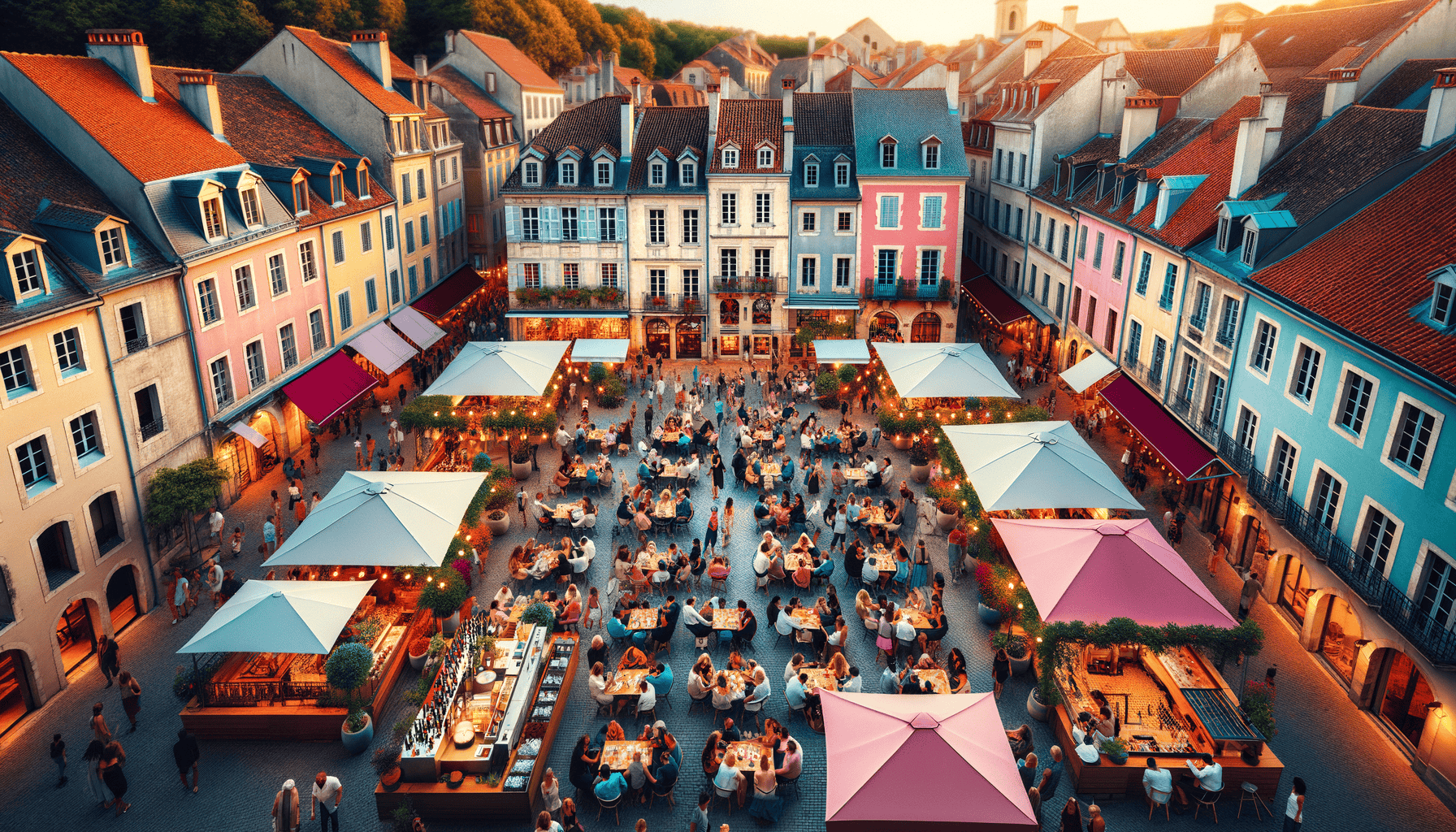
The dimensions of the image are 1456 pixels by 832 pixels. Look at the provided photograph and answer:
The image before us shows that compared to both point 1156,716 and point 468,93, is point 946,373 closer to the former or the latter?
point 1156,716

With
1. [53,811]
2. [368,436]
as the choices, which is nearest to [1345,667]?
[53,811]

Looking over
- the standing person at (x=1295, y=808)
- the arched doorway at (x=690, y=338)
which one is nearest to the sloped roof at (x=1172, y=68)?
the arched doorway at (x=690, y=338)

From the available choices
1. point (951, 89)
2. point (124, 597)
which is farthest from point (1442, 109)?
point (124, 597)

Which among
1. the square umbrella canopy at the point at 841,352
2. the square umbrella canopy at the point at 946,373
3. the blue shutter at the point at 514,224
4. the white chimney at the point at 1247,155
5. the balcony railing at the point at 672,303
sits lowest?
the square umbrella canopy at the point at 841,352

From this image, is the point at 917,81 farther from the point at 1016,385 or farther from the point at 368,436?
the point at 368,436

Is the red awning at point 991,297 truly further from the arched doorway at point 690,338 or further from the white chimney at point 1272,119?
the white chimney at point 1272,119

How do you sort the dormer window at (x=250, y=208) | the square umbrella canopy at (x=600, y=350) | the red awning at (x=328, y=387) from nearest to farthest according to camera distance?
1. the dormer window at (x=250, y=208)
2. the red awning at (x=328, y=387)
3. the square umbrella canopy at (x=600, y=350)

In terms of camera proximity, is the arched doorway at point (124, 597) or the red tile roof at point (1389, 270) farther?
the arched doorway at point (124, 597)
